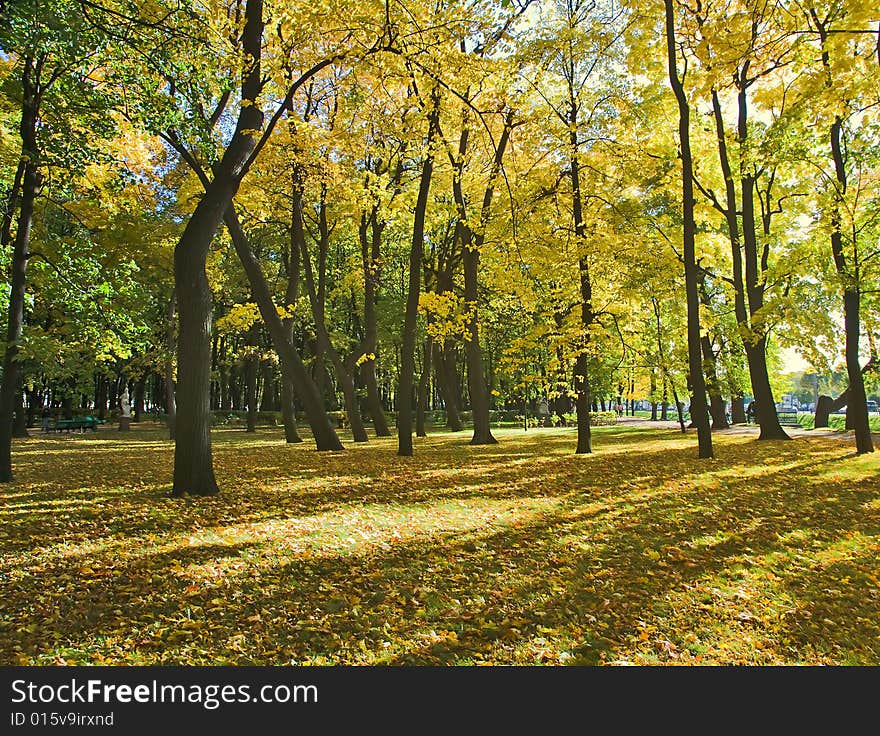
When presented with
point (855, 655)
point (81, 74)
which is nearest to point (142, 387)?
point (81, 74)

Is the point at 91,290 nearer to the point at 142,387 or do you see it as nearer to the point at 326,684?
the point at 326,684

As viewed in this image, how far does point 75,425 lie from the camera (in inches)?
1209

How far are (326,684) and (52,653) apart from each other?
1.80m

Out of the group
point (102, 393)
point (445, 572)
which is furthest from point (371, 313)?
point (102, 393)

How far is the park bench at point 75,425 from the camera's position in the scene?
29.9 meters

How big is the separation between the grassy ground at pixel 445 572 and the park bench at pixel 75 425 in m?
22.9

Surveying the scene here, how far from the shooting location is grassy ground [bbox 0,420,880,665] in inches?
152

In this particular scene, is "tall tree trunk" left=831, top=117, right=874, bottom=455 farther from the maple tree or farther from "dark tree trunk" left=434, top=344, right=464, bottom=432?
"dark tree trunk" left=434, top=344, right=464, bottom=432

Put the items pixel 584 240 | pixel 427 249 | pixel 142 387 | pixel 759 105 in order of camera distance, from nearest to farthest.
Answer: pixel 584 240
pixel 759 105
pixel 427 249
pixel 142 387

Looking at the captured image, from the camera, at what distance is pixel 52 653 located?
3654mm

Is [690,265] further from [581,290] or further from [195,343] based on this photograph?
[195,343]

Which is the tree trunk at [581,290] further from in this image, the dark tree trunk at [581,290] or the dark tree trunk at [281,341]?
the dark tree trunk at [281,341]

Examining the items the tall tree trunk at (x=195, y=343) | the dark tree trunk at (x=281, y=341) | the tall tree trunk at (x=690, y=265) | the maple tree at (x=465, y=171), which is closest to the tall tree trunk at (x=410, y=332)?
the maple tree at (x=465, y=171)

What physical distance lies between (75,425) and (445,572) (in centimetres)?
3200
